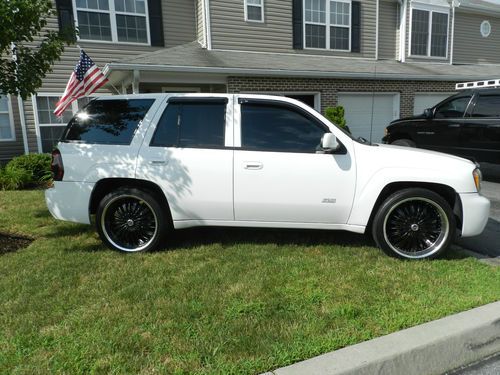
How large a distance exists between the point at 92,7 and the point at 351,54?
9135 mm

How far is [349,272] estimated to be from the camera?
12.5 ft

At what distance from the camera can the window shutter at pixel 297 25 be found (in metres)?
13.7

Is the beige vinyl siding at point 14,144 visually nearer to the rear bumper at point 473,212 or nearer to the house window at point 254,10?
the house window at point 254,10

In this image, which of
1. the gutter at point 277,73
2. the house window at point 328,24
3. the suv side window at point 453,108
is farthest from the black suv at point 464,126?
the house window at point 328,24

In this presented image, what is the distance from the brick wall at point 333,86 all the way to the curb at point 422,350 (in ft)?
31.3

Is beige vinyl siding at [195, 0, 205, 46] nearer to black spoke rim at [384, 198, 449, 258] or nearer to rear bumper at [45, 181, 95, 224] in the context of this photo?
rear bumper at [45, 181, 95, 224]

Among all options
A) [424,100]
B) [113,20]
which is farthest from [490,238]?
[113,20]

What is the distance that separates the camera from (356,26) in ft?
48.8

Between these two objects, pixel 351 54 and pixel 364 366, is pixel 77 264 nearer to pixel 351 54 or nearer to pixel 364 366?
pixel 364 366

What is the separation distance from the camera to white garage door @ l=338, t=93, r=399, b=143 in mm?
13742

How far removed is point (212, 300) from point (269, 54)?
11603 mm

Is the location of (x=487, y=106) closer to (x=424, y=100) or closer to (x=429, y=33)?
(x=424, y=100)

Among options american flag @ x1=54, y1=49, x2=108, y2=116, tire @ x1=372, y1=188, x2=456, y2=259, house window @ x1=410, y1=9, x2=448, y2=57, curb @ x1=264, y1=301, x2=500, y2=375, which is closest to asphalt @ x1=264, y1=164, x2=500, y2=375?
curb @ x1=264, y1=301, x2=500, y2=375

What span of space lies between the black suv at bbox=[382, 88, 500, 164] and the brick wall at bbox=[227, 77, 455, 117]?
13.4 ft
